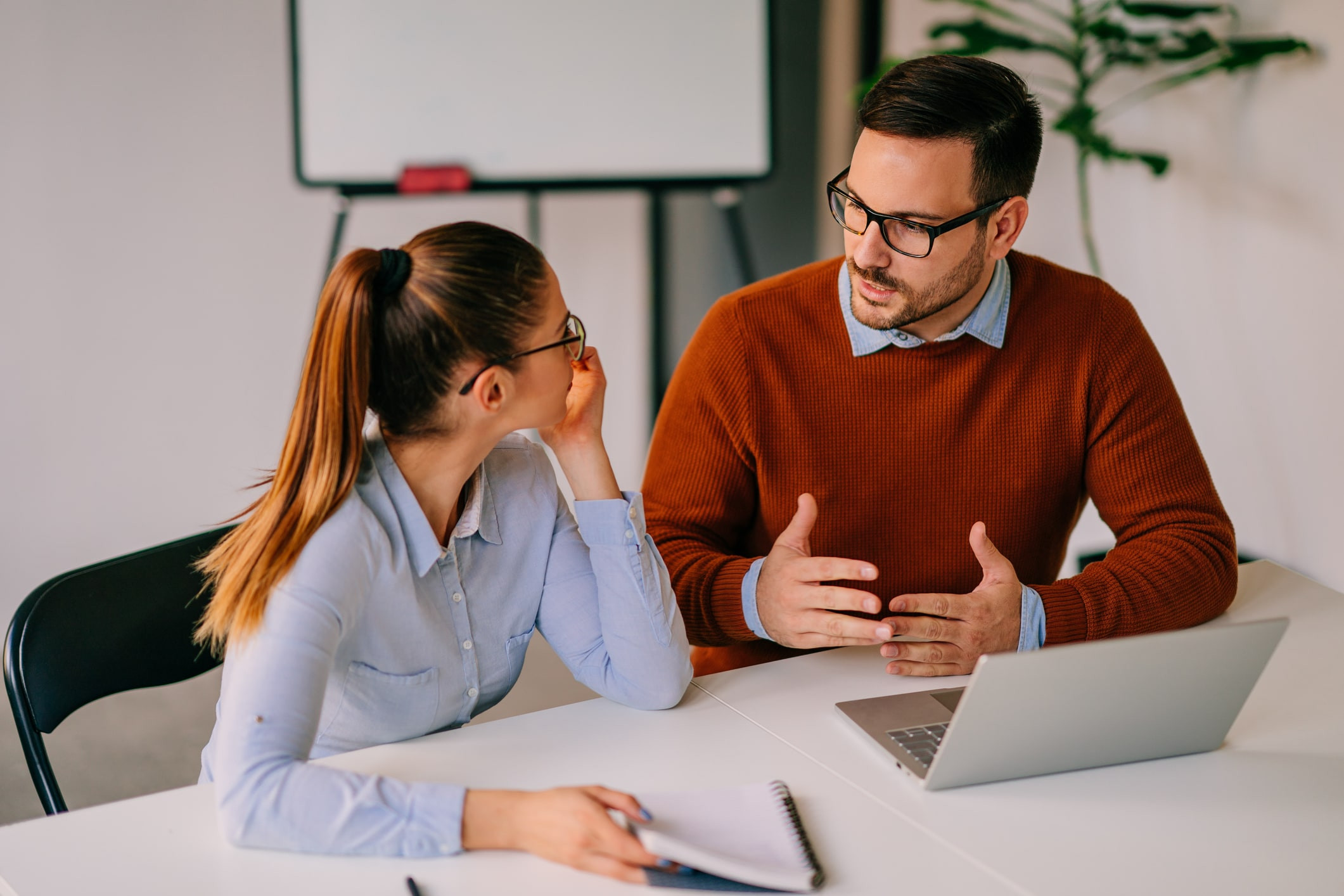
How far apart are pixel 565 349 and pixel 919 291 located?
541mm

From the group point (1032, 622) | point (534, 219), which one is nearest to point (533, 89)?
point (534, 219)

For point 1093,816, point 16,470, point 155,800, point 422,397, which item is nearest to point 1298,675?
point 1093,816

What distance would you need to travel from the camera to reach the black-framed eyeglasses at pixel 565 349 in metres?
1.16

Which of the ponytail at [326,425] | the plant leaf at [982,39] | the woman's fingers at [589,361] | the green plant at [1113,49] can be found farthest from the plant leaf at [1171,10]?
the ponytail at [326,425]

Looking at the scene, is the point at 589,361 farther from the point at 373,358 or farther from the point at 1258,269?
the point at 1258,269

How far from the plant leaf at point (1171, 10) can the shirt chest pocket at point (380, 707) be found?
6.79 ft

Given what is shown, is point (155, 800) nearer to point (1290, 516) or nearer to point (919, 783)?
point (919, 783)

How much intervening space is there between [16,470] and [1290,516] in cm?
315

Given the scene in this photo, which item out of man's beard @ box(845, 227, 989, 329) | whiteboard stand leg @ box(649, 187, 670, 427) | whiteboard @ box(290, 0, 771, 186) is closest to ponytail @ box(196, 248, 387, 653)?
man's beard @ box(845, 227, 989, 329)

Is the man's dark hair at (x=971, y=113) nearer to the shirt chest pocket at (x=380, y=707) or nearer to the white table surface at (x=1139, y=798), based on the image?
the white table surface at (x=1139, y=798)

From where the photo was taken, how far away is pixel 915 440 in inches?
63.1

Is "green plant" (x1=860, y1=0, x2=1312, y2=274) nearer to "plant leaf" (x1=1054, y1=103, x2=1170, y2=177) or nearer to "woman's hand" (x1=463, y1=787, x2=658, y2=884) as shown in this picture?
"plant leaf" (x1=1054, y1=103, x2=1170, y2=177)

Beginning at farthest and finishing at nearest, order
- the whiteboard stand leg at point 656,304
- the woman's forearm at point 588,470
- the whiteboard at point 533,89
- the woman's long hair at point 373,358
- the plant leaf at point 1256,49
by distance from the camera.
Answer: the whiteboard stand leg at point 656,304
the whiteboard at point 533,89
the plant leaf at point 1256,49
the woman's forearm at point 588,470
the woman's long hair at point 373,358

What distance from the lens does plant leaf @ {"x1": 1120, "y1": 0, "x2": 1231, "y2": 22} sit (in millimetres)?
2391
